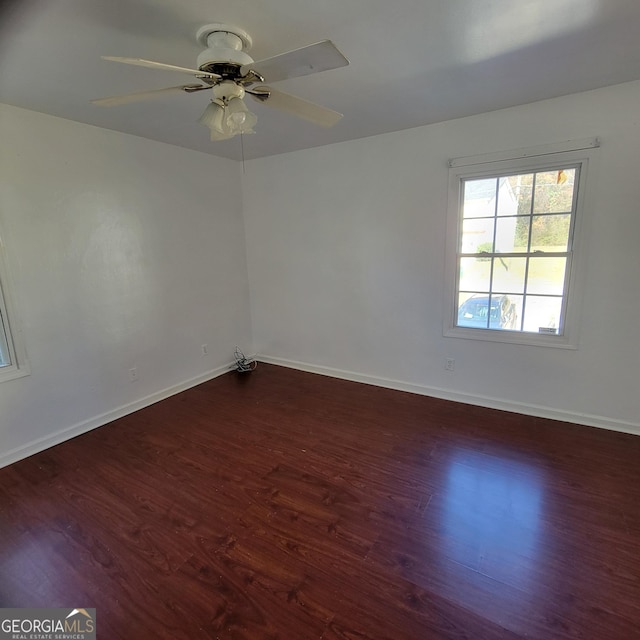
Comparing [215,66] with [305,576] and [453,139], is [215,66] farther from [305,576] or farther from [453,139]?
[305,576]

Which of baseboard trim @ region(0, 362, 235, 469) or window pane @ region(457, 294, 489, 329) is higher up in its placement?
window pane @ region(457, 294, 489, 329)

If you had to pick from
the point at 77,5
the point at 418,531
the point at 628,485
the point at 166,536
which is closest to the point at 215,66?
the point at 77,5

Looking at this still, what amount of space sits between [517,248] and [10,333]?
13.1ft

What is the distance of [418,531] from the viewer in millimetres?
1822

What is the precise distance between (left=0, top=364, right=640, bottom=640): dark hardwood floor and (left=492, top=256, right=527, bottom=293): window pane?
1114 millimetres

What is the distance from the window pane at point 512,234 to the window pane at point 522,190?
2.8 inches

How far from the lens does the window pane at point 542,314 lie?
282 cm

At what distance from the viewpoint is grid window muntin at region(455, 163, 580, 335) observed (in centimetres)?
270

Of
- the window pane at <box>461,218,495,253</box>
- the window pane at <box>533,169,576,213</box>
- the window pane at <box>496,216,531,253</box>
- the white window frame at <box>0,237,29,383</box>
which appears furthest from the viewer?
the window pane at <box>461,218,495,253</box>

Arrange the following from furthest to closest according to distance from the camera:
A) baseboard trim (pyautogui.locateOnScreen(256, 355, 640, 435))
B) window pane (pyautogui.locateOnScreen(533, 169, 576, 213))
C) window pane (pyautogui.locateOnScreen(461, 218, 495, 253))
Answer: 1. window pane (pyautogui.locateOnScreen(461, 218, 495, 253))
2. baseboard trim (pyautogui.locateOnScreen(256, 355, 640, 435))
3. window pane (pyautogui.locateOnScreen(533, 169, 576, 213))

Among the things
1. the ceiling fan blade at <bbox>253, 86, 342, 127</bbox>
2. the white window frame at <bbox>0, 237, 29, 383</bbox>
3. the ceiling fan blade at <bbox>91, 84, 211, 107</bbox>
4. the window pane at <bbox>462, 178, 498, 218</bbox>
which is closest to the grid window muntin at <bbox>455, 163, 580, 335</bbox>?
the window pane at <bbox>462, 178, 498, 218</bbox>

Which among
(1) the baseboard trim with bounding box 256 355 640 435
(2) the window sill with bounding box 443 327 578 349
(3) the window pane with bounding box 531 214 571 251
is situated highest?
(3) the window pane with bounding box 531 214 571 251

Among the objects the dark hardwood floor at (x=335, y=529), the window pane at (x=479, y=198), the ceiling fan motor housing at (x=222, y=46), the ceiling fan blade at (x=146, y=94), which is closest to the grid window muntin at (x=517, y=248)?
the window pane at (x=479, y=198)

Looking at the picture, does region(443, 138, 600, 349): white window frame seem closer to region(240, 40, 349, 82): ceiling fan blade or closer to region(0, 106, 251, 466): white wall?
region(240, 40, 349, 82): ceiling fan blade
